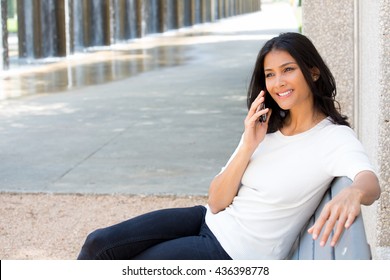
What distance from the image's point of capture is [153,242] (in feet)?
10.3

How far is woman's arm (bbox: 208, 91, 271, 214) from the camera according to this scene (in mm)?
3041

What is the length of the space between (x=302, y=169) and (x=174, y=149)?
6281mm

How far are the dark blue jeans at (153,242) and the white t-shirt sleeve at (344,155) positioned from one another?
→ 486 millimetres

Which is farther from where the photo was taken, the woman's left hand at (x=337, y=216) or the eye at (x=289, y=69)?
the eye at (x=289, y=69)

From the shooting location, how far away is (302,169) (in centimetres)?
293

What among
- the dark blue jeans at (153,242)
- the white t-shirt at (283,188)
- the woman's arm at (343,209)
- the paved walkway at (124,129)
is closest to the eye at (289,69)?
the white t-shirt at (283,188)

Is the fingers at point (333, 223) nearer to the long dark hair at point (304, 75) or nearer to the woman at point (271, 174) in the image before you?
the woman at point (271, 174)

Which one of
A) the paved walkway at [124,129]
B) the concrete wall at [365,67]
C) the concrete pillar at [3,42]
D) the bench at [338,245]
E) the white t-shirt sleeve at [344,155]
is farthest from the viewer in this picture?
the concrete pillar at [3,42]

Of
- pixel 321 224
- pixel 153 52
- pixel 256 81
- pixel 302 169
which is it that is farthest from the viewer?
pixel 153 52

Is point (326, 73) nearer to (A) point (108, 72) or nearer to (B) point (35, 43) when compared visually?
(A) point (108, 72)

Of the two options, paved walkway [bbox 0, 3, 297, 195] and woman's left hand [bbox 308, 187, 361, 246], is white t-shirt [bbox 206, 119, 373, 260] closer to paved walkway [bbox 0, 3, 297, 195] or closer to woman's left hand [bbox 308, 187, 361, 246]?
woman's left hand [bbox 308, 187, 361, 246]

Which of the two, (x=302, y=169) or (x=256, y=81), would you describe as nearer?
(x=302, y=169)

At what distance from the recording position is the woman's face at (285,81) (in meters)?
2.98
